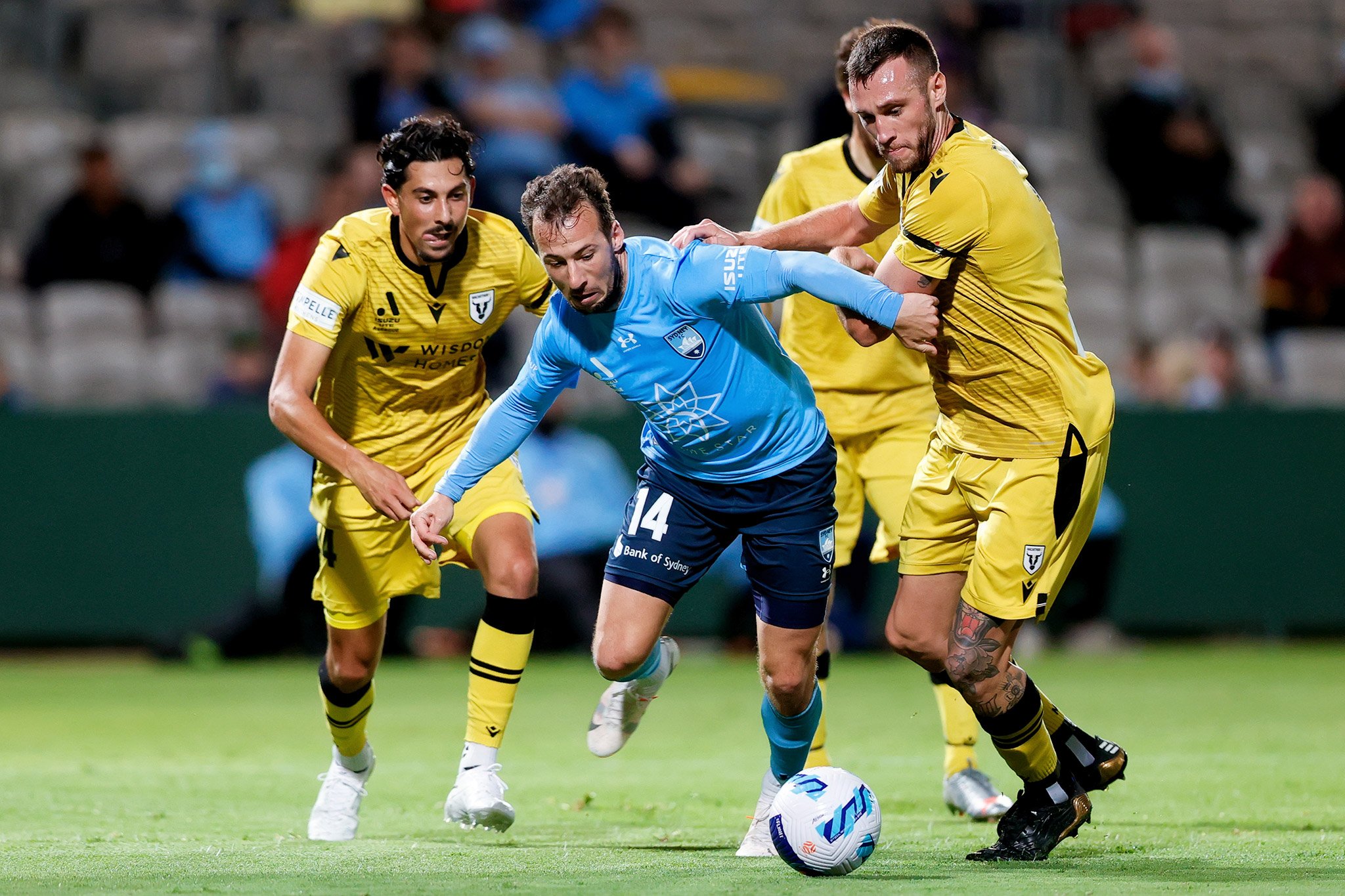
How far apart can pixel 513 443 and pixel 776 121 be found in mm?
10999

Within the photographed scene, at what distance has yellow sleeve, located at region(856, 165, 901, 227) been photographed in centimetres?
614

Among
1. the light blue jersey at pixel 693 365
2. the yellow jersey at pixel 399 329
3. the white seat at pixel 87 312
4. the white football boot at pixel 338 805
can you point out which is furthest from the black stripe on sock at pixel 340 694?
the white seat at pixel 87 312

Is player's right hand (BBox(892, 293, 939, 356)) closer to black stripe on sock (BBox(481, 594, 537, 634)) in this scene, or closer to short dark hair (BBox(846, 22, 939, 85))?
short dark hair (BBox(846, 22, 939, 85))

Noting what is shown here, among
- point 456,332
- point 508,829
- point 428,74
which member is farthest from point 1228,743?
point 428,74

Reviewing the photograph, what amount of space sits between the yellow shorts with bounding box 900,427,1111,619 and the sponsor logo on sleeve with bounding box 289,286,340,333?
2224 mm

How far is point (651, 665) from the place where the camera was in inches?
254

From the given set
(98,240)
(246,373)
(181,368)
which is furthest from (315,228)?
(98,240)

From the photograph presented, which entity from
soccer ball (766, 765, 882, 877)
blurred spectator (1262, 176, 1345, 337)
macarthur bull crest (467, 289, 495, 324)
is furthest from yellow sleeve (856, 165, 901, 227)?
blurred spectator (1262, 176, 1345, 337)

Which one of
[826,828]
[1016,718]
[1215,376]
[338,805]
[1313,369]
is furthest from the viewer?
[1313,369]

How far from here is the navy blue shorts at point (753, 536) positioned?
588cm

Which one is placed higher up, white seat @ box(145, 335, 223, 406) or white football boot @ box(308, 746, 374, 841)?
white football boot @ box(308, 746, 374, 841)

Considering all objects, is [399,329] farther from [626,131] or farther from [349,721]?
[626,131]

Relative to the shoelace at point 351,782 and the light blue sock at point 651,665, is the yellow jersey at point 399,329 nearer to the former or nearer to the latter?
the shoelace at point 351,782

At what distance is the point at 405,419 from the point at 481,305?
537 millimetres
